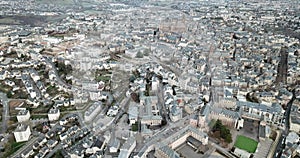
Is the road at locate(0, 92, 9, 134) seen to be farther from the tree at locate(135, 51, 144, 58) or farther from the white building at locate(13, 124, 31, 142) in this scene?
the tree at locate(135, 51, 144, 58)

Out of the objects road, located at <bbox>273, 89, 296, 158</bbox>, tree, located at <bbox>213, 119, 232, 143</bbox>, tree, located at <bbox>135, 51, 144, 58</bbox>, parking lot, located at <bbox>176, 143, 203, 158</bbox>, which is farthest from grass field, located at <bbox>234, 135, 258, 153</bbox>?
tree, located at <bbox>135, 51, 144, 58</bbox>

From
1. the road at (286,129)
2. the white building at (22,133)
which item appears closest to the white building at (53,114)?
the white building at (22,133)

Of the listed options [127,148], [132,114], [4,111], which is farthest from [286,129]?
[4,111]

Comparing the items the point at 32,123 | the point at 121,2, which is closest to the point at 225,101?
the point at 32,123

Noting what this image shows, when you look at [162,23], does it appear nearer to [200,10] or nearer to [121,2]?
[200,10]

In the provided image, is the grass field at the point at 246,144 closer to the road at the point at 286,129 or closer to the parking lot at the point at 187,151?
the road at the point at 286,129

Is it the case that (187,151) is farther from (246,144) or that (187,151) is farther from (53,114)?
(53,114)
